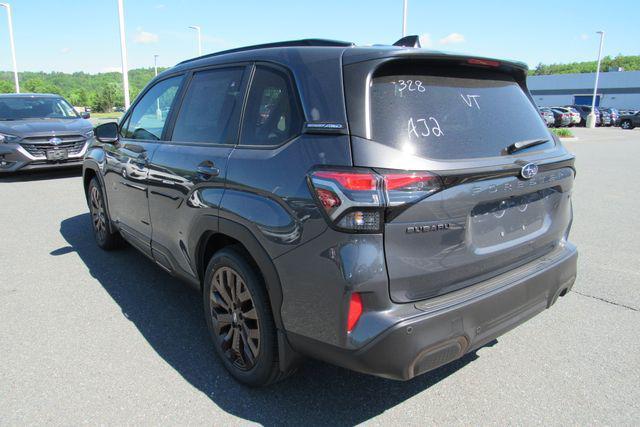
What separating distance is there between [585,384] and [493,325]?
38.6 inches

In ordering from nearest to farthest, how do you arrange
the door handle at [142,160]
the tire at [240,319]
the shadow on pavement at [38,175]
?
the tire at [240,319], the door handle at [142,160], the shadow on pavement at [38,175]

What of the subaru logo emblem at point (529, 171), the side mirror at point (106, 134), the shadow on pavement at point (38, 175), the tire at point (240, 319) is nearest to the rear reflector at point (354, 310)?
the tire at point (240, 319)

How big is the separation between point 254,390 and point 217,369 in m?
0.35

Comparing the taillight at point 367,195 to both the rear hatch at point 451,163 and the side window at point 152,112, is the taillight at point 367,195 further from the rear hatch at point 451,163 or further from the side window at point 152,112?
the side window at point 152,112

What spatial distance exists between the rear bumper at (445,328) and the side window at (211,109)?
4.35ft

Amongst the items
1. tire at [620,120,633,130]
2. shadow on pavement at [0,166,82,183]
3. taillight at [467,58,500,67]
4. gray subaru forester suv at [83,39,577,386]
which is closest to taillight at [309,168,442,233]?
gray subaru forester suv at [83,39,577,386]

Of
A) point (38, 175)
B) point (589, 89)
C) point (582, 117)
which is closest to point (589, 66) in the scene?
point (589, 89)

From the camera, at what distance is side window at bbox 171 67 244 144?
291 centimetres

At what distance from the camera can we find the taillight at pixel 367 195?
2027 millimetres

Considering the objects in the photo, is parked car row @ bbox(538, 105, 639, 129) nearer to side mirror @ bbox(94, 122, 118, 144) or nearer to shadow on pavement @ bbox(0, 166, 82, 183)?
shadow on pavement @ bbox(0, 166, 82, 183)

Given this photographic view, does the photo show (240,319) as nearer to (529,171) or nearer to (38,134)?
(529,171)

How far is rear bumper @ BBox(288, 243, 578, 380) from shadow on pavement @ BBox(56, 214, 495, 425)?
513 mm

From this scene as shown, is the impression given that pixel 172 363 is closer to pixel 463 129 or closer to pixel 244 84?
pixel 244 84

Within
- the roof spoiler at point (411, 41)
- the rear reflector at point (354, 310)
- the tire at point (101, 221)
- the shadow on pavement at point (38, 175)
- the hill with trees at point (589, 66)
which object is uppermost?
the hill with trees at point (589, 66)
